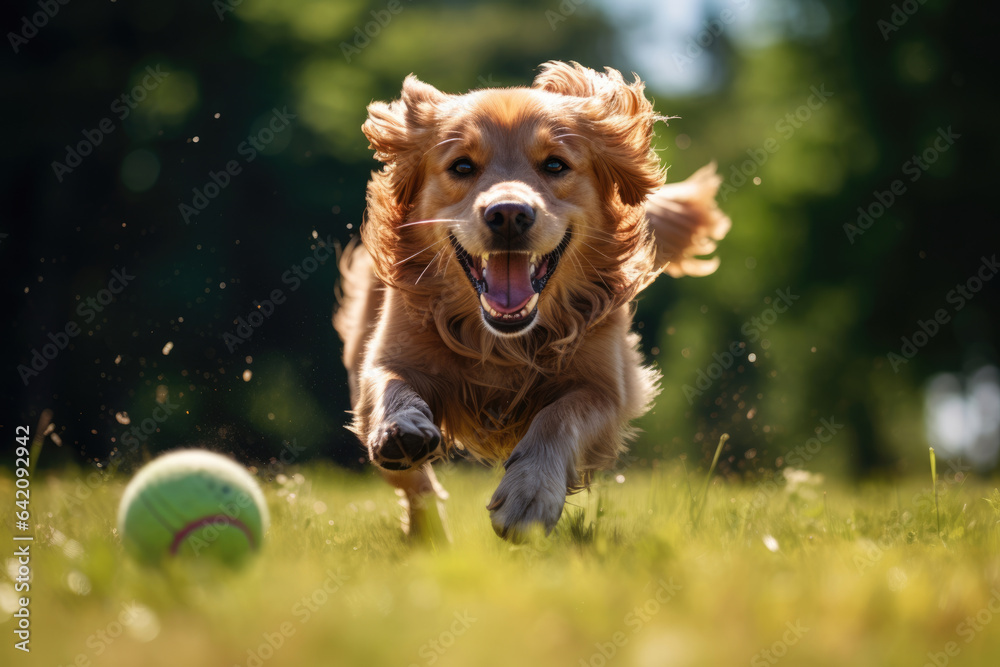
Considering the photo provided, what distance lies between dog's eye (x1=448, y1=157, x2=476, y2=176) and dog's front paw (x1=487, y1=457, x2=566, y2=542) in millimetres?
1468

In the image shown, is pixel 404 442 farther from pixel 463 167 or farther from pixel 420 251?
pixel 463 167

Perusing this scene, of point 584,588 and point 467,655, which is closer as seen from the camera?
point 467,655

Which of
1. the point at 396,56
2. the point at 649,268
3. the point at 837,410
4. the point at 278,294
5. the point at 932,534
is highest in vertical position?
the point at 649,268

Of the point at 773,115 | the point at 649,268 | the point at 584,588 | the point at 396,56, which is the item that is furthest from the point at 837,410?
the point at 584,588

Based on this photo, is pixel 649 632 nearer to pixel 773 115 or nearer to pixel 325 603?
pixel 325 603

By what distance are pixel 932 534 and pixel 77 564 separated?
2.94 metres

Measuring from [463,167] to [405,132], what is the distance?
19.8 inches

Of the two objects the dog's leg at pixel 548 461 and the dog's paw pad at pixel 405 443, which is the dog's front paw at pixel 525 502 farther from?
the dog's paw pad at pixel 405 443

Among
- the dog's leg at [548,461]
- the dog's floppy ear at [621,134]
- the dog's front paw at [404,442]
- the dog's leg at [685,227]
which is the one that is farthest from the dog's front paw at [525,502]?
the dog's leg at [685,227]

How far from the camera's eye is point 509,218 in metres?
3.53

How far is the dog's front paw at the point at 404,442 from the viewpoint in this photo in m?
3.12

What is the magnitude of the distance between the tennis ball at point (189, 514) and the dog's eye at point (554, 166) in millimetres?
1989

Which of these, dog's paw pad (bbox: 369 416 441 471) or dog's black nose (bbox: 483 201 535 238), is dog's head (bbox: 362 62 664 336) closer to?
dog's black nose (bbox: 483 201 535 238)

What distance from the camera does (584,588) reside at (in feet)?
7.01
